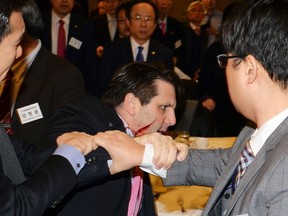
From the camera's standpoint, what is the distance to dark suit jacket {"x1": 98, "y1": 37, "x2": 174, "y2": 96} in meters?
5.12

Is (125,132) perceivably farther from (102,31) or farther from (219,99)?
(102,31)

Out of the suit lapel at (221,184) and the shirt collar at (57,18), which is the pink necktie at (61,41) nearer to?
the shirt collar at (57,18)

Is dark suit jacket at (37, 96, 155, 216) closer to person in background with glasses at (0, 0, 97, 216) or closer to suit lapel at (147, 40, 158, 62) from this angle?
person in background with glasses at (0, 0, 97, 216)

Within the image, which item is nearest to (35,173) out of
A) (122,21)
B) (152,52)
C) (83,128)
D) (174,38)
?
(83,128)

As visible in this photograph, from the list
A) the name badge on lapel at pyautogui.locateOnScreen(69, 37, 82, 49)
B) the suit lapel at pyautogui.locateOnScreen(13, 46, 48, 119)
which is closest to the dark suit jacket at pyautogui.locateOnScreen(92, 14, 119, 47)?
the name badge on lapel at pyautogui.locateOnScreen(69, 37, 82, 49)

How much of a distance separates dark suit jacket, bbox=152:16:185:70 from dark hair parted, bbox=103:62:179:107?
397 centimetres

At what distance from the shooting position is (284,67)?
152 cm

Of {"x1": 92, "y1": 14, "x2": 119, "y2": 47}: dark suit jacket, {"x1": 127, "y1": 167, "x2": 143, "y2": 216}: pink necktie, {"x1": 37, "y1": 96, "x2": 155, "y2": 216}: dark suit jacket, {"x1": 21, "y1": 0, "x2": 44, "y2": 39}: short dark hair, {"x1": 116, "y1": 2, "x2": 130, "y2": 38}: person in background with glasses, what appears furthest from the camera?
{"x1": 92, "y1": 14, "x2": 119, "y2": 47}: dark suit jacket

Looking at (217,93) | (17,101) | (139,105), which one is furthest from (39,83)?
(217,93)

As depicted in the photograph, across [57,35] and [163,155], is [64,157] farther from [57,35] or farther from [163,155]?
[57,35]

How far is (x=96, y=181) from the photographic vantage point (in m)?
2.00

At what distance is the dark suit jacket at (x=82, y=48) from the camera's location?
5676 millimetres

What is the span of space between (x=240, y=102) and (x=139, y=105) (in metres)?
0.87

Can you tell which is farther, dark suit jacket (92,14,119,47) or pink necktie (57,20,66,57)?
dark suit jacket (92,14,119,47)
